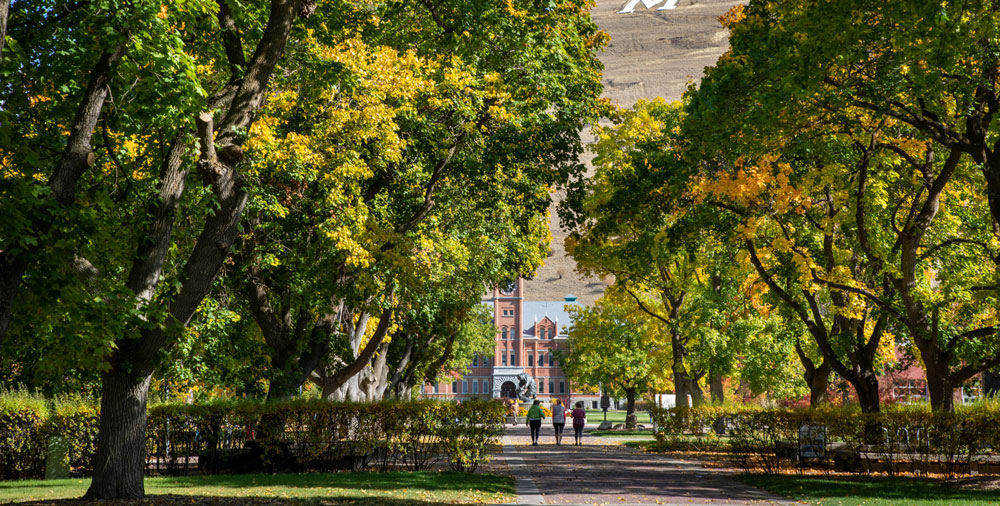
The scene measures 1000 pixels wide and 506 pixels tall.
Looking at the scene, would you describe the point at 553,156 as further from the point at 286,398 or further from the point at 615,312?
the point at 615,312

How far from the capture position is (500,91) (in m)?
17.1

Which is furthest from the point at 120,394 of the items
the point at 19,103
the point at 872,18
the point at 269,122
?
the point at 872,18

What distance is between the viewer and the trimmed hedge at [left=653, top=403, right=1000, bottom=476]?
15086 millimetres

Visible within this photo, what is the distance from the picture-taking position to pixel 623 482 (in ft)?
49.6

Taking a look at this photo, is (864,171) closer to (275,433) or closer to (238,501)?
(275,433)

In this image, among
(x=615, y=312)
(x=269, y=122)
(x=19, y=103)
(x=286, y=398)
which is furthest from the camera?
(x=615, y=312)

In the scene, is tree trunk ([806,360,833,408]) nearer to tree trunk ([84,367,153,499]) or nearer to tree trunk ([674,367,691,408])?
tree trunk ([674,367,691,408])

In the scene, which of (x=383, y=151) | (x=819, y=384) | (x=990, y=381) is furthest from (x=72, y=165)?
(x=990, y=381)

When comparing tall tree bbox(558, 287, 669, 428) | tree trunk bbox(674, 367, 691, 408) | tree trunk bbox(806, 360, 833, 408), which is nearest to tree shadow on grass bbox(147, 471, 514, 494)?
tree trunk bbox(806, 360, 833, 408)

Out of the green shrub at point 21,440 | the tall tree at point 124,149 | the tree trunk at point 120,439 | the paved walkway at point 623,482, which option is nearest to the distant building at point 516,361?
the paved walkway at point 623,482

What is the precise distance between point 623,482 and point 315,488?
558 centimetres

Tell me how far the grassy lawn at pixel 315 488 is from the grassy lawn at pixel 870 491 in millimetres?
4549

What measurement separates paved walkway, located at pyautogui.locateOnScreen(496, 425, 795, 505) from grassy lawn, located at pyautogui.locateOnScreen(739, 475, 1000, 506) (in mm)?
511

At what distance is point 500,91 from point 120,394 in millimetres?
9579
